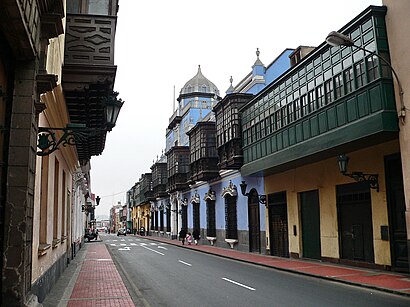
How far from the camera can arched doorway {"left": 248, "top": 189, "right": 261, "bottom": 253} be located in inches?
1014

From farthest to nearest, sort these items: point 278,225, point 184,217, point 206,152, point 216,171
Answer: point 184,217 → point 206,152 → point 216,171 → point 278,225

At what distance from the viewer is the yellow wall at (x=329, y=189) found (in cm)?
1515

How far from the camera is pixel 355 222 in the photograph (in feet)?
55.6

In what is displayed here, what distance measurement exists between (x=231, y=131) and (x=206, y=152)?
7.08 m

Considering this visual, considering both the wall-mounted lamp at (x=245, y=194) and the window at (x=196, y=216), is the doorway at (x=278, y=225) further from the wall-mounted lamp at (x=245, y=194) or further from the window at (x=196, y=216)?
the window at (x=196, y=216)

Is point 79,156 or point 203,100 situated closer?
point 79,156

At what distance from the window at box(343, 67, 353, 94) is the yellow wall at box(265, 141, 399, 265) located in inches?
89.3

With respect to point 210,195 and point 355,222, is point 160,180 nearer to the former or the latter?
point 210,195

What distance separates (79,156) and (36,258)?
35.8ft

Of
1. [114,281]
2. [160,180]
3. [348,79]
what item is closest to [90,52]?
[114,281]

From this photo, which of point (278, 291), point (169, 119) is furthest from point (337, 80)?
point (169, 119)

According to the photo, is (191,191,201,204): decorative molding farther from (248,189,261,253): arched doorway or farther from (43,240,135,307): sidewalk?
(43,240,135,307): sidewalk

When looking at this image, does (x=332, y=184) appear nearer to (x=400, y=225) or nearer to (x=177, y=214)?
(x=400, y=225)

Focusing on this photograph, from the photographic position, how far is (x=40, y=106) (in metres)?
6.15
